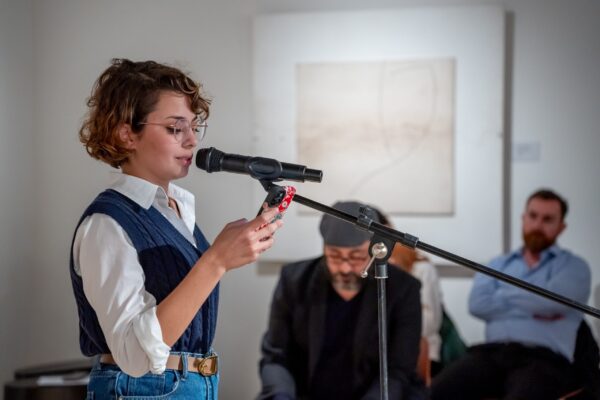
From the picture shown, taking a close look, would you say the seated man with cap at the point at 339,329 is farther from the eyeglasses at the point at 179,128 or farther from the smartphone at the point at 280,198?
the smartphone at the point at 280,198

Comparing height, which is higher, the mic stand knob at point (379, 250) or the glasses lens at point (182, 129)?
the glasses lens at point (182, 129)

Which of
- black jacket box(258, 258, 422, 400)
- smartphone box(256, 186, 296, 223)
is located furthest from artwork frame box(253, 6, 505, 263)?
smartphone box(256, 186, 296, 223)

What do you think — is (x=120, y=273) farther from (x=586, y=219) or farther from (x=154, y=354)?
(x=586, y=219)

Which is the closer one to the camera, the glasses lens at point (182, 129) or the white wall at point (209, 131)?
the glasses lens at point (182, 129)

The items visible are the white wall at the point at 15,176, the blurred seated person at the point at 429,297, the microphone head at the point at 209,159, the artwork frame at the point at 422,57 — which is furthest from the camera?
the white wall at the point at 15,176

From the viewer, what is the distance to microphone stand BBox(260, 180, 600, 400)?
140 cm

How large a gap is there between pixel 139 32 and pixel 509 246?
208cm

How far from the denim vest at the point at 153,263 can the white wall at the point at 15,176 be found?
8.54 ft

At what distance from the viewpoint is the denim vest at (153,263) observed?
55.3 inches

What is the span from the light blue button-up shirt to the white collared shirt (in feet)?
7.93

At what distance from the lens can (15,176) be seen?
398 cm

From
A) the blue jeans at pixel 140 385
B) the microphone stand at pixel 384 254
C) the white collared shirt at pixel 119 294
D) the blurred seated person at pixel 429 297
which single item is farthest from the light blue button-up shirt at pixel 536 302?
the white collared shirt at pixel 119 294

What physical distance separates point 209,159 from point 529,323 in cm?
240

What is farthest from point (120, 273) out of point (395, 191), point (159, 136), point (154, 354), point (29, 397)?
point (395, 191)
